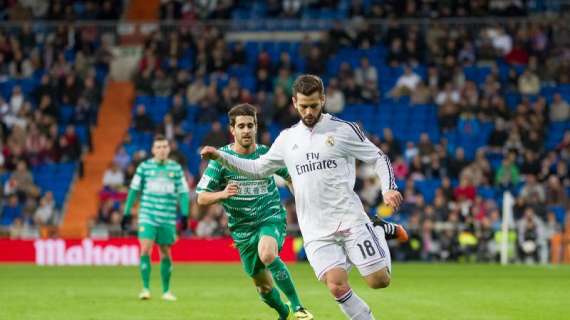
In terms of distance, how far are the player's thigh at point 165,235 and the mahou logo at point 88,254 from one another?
10.00 m

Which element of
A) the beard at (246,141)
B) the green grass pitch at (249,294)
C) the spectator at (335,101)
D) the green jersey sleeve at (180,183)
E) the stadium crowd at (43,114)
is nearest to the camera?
the beard at (246,141)

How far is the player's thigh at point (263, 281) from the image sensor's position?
37.7 ft

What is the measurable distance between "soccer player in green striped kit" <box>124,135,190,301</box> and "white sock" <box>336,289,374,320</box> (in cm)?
693

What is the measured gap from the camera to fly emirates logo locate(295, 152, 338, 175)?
938 cm

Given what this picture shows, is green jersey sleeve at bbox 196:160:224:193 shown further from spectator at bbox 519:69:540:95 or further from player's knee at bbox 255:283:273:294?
spectator at bbox 519:69:540:95

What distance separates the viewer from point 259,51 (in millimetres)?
33031

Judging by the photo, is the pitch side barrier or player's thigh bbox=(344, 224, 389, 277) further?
the pitch side barrier

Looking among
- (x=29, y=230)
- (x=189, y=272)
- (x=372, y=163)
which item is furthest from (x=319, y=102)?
(x=29, y=230)

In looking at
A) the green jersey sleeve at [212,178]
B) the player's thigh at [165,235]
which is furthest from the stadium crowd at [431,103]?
the green jersey sleeve at [212,178]

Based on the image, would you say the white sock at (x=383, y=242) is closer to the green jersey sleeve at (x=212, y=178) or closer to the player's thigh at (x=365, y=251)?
the player's thigh at (x=365, y=251)

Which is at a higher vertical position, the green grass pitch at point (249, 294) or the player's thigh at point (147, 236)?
the player's thigh at point (147, 236)

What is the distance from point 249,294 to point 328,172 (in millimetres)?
7620

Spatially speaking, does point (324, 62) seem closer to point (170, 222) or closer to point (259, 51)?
point (259, 51)

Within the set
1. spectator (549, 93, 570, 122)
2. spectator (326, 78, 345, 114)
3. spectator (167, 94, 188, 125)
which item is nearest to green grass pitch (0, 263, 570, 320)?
spectator (549, 93, 570, 122)
